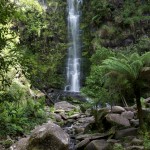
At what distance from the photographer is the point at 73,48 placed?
21641 millimetres

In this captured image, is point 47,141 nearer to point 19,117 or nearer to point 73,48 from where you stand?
point 19,117

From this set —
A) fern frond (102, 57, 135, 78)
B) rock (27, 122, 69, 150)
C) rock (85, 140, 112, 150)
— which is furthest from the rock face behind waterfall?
fern frond (102, 57, 135, 78)

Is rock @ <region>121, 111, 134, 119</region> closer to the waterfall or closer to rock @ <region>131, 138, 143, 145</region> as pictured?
rock @ <region>131, 138, 143, 145</region>

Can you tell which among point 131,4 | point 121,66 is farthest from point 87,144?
point 131,4

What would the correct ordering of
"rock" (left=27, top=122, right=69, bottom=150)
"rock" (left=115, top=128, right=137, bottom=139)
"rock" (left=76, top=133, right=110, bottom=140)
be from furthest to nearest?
"rock" (left=76, top=133, right=110, bottom=140) < "rock" (left=115, top=128, right=137, bottom=139) < "rock" (left=27, top=122, right=69, bottom=150)

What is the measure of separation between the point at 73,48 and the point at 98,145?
49.6 feet

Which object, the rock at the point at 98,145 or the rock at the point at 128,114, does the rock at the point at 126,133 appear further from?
the rock at the point at 128,114

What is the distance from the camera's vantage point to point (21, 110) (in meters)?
9.57

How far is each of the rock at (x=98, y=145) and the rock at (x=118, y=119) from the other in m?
0.85

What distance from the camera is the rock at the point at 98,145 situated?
6.85 m

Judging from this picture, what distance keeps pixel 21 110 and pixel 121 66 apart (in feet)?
13.1

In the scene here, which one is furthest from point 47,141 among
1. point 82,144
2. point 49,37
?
point 49,37

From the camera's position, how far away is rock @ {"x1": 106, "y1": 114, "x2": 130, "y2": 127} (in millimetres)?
7839

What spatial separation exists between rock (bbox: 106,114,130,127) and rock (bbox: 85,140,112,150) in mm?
849
